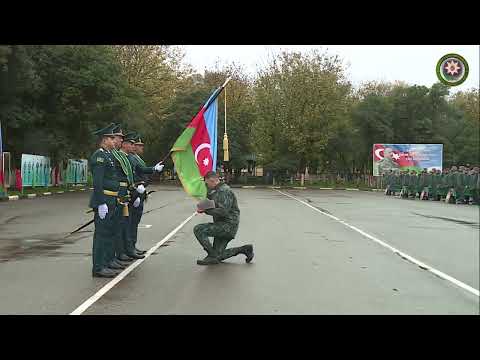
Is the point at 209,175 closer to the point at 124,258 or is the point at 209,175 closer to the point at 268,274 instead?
the point at 268,274

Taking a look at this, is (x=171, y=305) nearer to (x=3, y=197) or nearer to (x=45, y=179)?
(x=3, y=197)

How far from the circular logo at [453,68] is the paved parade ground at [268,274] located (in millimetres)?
1177

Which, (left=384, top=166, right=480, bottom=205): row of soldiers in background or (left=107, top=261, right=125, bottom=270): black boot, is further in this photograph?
(left=384, top=166, right=480, bottom=205): row of soldiers in background

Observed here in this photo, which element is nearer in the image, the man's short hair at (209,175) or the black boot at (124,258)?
the man's short hair at (209,175)

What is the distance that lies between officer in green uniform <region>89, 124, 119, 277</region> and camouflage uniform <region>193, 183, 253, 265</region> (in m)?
1.58

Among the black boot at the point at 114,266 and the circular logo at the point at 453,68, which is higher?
the circular logo at the point at 453,68

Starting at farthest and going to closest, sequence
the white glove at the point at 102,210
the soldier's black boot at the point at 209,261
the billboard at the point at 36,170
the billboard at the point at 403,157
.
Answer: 1. the billboard at the point at 403,157
2. the billboard at the point at 36,170
3. the soldier's black boot at the point at 209,261
4. the white glove at the point at 102,210

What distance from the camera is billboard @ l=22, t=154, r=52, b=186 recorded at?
32188 mm

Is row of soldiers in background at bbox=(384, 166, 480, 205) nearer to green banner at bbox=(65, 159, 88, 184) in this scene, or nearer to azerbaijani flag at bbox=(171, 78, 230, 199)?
azerbaijani flag at bbox=(171, 78, 230, 199)

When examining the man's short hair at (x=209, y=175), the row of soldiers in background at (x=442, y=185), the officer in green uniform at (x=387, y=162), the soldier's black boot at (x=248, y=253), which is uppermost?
the officer in green uniform at (x=387, y=162)

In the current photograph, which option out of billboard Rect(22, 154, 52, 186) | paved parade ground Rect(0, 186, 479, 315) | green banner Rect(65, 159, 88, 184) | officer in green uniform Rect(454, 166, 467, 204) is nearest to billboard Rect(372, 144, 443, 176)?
officer in green uniform Rect(454, 166, 467, 204)

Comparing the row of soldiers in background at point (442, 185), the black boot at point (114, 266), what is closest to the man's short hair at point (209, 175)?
the black boot at point (114, 266)

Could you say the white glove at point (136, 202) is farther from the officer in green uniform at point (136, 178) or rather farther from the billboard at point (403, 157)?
the billboard at point (403, 157)

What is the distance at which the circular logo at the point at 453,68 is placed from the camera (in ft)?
15.3
